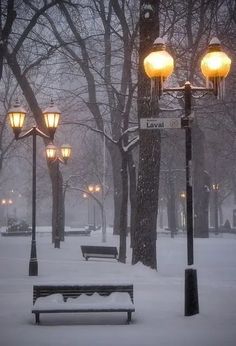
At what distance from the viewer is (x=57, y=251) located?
2369 centimetres

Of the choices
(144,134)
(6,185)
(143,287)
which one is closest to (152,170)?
(144,134)

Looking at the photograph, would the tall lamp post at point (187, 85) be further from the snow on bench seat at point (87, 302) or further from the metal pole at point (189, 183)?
the snow on bench seat at point (87, 302)

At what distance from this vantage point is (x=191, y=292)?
957cm

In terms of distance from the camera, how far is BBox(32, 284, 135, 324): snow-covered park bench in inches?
357

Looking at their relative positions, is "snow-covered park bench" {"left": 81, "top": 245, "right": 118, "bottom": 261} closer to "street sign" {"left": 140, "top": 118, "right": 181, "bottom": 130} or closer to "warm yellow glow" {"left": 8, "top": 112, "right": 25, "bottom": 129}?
"warm yellow glow" {"left": 8, "top": 112, "right": 25, "bottom": 129}

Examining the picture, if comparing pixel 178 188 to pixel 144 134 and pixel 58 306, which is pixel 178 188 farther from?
pixel 58 306

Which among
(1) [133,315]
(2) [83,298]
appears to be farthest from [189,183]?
(2) [83,298]

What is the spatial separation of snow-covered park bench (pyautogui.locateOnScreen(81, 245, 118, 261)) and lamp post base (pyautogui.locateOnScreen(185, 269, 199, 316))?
11.1 m

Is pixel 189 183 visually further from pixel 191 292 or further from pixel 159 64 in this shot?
pixel 159 64

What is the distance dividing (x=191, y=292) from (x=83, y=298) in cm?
208

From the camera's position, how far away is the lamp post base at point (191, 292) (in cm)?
951

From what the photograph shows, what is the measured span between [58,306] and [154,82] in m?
4.52

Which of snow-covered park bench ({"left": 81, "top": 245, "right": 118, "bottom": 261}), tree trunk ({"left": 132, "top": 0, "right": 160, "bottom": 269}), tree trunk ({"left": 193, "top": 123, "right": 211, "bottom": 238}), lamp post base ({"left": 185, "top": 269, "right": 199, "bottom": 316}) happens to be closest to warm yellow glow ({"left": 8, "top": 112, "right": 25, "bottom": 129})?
tree trunk ({"left": 132, "top": 0, "right": 160, "bottom": 269})

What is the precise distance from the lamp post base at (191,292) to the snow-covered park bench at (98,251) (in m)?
11.1
